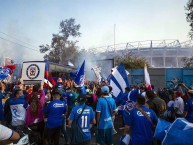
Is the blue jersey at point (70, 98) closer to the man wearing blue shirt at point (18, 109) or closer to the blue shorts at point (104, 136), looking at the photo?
the man wearing blue shirt at point (18, 109)

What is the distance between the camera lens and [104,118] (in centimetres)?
721

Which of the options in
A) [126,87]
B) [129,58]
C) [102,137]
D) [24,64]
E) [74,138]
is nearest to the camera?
[74,138]

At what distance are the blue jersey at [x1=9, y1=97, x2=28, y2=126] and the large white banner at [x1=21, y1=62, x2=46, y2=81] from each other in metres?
9.71

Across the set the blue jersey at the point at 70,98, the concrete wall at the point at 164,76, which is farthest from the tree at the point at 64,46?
the blue jersey at the point at 70,98

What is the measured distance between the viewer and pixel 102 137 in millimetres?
7285

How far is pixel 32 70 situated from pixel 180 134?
51.0 ft

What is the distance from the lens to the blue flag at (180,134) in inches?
148

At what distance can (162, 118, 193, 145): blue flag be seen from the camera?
3.75 m

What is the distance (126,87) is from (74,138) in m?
5.30

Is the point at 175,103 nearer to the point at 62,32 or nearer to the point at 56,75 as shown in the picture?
the point at 56,75

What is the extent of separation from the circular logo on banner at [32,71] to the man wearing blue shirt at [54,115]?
10.3 meters

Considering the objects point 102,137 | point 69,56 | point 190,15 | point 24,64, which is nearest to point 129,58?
point 69,56

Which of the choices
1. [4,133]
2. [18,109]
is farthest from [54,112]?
[4,133]

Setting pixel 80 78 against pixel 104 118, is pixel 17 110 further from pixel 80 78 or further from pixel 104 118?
pixel 80 78
